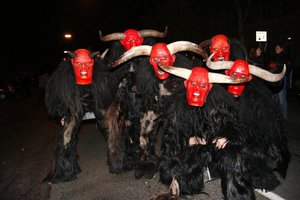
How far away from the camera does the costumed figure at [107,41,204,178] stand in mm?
4680

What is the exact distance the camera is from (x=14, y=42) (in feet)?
114

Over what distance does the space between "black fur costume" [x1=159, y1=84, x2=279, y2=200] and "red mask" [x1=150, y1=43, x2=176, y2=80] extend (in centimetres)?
64

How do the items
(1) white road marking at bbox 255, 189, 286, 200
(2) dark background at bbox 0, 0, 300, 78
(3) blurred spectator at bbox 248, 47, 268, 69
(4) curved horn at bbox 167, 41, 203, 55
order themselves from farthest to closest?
(2) dark background at bbox 0, 0, 300, 78
(3) blurred spectator at bbox 248, 47, 268, 69
(4) curved horn at bbox 167, 41, 203, 55
(1) white road marking at bbox 255, 189, 286, 200

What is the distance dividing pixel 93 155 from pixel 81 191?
1751 mm

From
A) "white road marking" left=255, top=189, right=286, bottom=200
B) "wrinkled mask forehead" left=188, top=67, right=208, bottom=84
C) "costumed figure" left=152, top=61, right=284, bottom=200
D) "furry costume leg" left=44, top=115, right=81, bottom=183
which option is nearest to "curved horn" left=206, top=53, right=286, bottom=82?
"costumed figure" left=152, top=61, right=284, bottom=200

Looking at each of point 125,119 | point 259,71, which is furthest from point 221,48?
Result: point 125,119

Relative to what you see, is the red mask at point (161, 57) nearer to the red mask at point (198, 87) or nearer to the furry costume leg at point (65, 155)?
the red mask at point (198, 87)

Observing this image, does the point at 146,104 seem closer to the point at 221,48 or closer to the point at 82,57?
the point at 82,57

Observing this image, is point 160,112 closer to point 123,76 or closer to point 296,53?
point 123,76

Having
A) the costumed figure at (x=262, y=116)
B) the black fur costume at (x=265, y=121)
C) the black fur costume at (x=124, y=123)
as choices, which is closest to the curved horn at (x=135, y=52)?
the black fur costume at (x=124, y=123)

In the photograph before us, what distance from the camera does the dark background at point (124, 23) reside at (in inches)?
865

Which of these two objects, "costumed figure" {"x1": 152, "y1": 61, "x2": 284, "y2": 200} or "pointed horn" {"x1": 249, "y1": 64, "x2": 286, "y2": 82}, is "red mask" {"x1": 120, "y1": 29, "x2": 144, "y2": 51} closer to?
"costumed figure" {"x1": 152, "y1": 61, "x2": 284, "y2": 200}

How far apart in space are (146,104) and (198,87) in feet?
4.93

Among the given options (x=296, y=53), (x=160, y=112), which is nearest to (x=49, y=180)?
(x=160, y=112)
